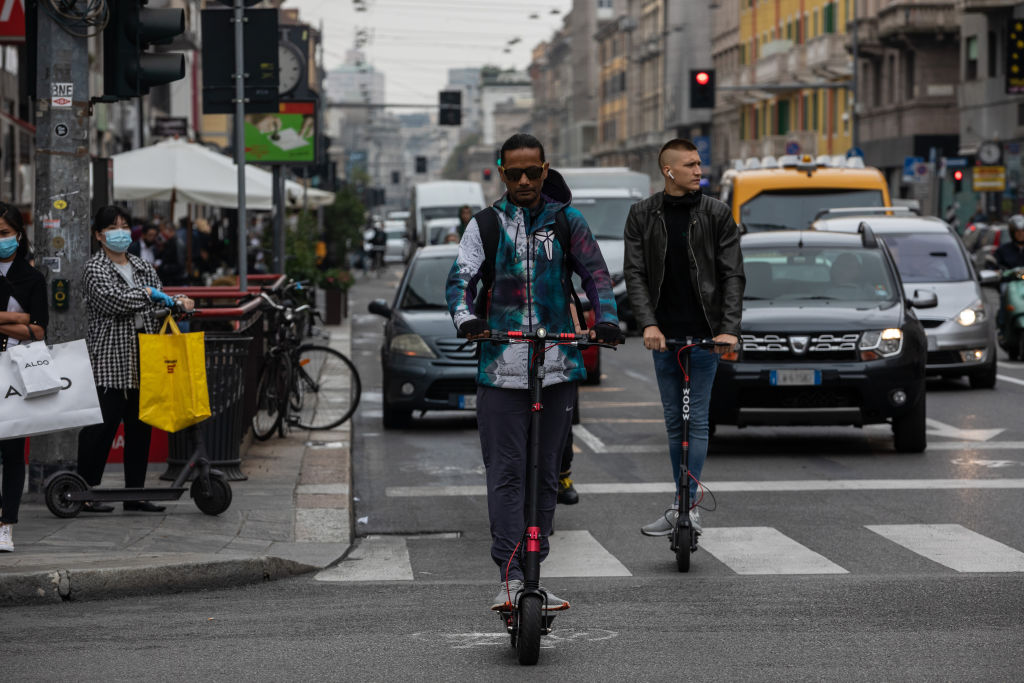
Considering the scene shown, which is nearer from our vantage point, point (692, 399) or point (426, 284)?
point (692, 399)

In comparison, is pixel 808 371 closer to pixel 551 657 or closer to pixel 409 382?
pixel 409 382

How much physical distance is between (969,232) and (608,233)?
632 inches

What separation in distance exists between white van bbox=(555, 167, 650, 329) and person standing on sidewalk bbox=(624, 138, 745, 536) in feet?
69.3

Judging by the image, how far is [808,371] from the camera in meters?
13.2

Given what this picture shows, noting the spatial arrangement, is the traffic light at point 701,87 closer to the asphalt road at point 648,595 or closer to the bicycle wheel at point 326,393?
the bicycle wheel at point 326,393

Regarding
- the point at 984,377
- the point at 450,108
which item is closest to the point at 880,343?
the point at 984,377

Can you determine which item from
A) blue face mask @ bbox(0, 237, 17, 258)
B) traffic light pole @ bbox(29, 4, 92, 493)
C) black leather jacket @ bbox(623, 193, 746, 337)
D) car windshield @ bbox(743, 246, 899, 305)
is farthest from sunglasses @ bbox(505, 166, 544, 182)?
car windshield @ bbox(743, 246, 899, 305)

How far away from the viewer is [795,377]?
13180mm

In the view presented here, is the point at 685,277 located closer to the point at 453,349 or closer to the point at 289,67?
the point at 453,349

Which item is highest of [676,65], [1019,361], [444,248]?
[676,65]

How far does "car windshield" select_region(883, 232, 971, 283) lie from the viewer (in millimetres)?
19391

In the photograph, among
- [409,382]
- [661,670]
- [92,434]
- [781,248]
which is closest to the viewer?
[661,670]

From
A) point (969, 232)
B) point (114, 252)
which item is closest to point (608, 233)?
point (969, 232)

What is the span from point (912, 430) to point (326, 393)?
4644mm
